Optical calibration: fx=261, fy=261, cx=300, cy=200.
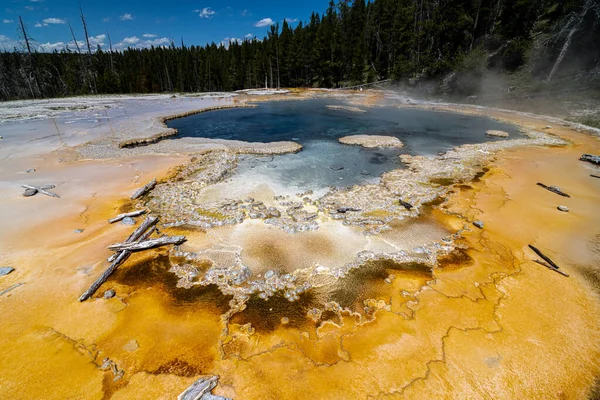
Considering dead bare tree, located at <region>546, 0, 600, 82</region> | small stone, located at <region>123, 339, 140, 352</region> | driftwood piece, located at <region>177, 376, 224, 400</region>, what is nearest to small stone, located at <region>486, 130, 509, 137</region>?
dead bare tree, located at <region>546, 0, 600, 82</region>

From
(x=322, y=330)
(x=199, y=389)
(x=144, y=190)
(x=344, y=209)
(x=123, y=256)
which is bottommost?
(x=322, y=330)

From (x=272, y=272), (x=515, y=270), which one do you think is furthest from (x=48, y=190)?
(x=515, y=270)

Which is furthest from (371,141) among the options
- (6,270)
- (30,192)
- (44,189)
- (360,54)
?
(360,54)

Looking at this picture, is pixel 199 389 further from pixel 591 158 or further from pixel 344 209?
pixel 591 158

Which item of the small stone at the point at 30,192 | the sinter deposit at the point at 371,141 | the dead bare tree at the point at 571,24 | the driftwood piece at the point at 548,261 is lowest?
the driftwood piece at the point at 548,261

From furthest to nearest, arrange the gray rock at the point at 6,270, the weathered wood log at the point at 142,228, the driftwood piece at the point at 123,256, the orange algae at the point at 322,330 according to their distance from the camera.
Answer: the weathered wood log at the point at 142,228
the gray rock at the point at 6,270
the driftwood piece at the point at 123,256
the orange algae at the point at 322,330

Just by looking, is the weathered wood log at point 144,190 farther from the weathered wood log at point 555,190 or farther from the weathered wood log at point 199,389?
the weathered wood log at point 555,190

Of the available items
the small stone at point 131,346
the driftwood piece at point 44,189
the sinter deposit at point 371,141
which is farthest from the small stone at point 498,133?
the driftwood piece at point 44,189
